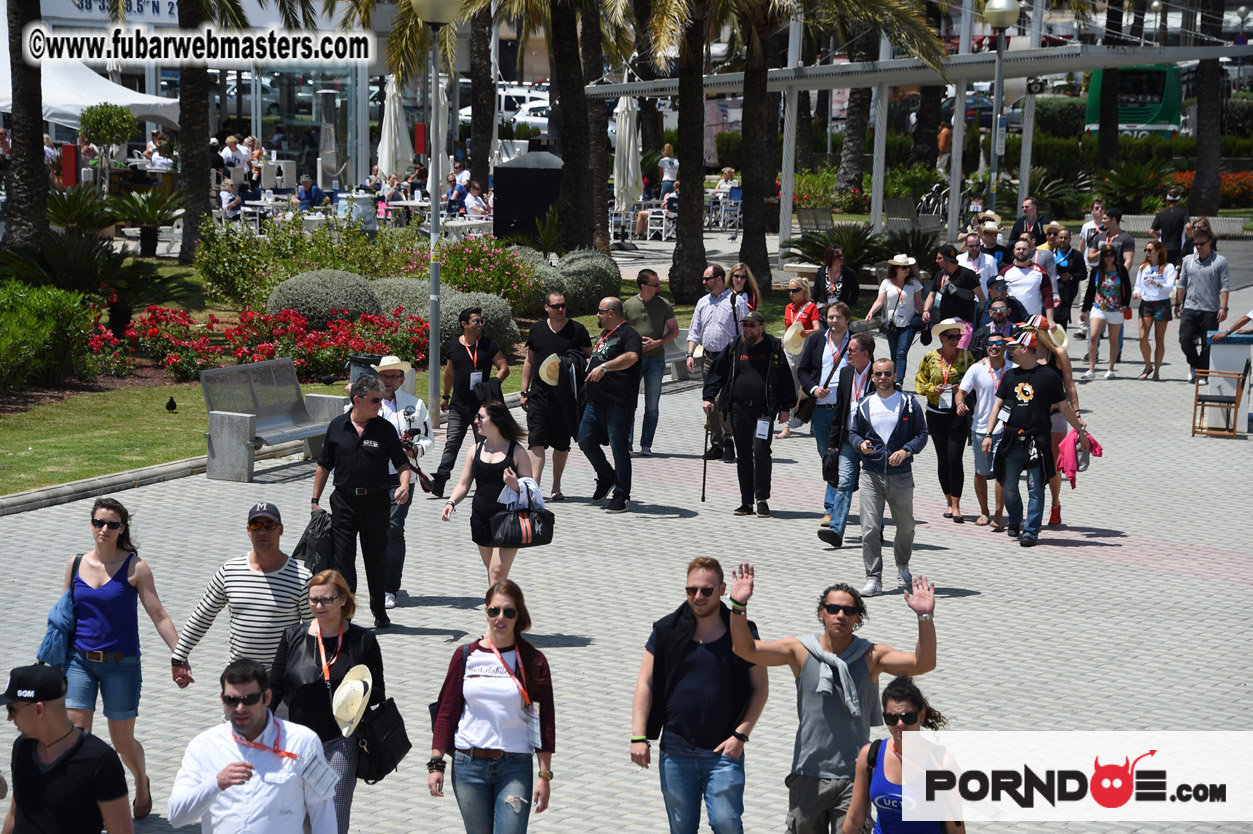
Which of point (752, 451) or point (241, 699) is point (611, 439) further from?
point (241, 699)

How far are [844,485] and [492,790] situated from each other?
6.66 metres

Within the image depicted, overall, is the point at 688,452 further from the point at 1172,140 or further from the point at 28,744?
the point at 1172,140

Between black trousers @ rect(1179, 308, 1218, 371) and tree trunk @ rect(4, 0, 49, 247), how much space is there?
16.2 m

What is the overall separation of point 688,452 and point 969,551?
4.39m

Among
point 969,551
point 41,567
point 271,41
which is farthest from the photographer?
point 271,41

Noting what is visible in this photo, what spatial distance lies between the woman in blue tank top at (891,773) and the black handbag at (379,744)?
1.89 metres

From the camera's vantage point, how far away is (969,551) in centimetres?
1267

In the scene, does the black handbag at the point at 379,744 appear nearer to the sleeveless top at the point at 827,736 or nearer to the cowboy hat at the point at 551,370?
the sleeveless top at the point at 827,736

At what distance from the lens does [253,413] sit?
15062mm

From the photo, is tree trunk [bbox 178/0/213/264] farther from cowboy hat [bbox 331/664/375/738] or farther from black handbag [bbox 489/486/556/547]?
cowboy hat [bbox 331/664/375/738]

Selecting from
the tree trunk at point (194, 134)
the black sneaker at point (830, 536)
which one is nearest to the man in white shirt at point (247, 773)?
the black sneaker at point (830, 536)

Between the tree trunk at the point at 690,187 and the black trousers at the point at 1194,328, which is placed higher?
the tree trunk at the point at 690,187

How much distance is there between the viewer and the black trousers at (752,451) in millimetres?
13320

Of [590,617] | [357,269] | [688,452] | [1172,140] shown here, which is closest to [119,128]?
[357,269]
